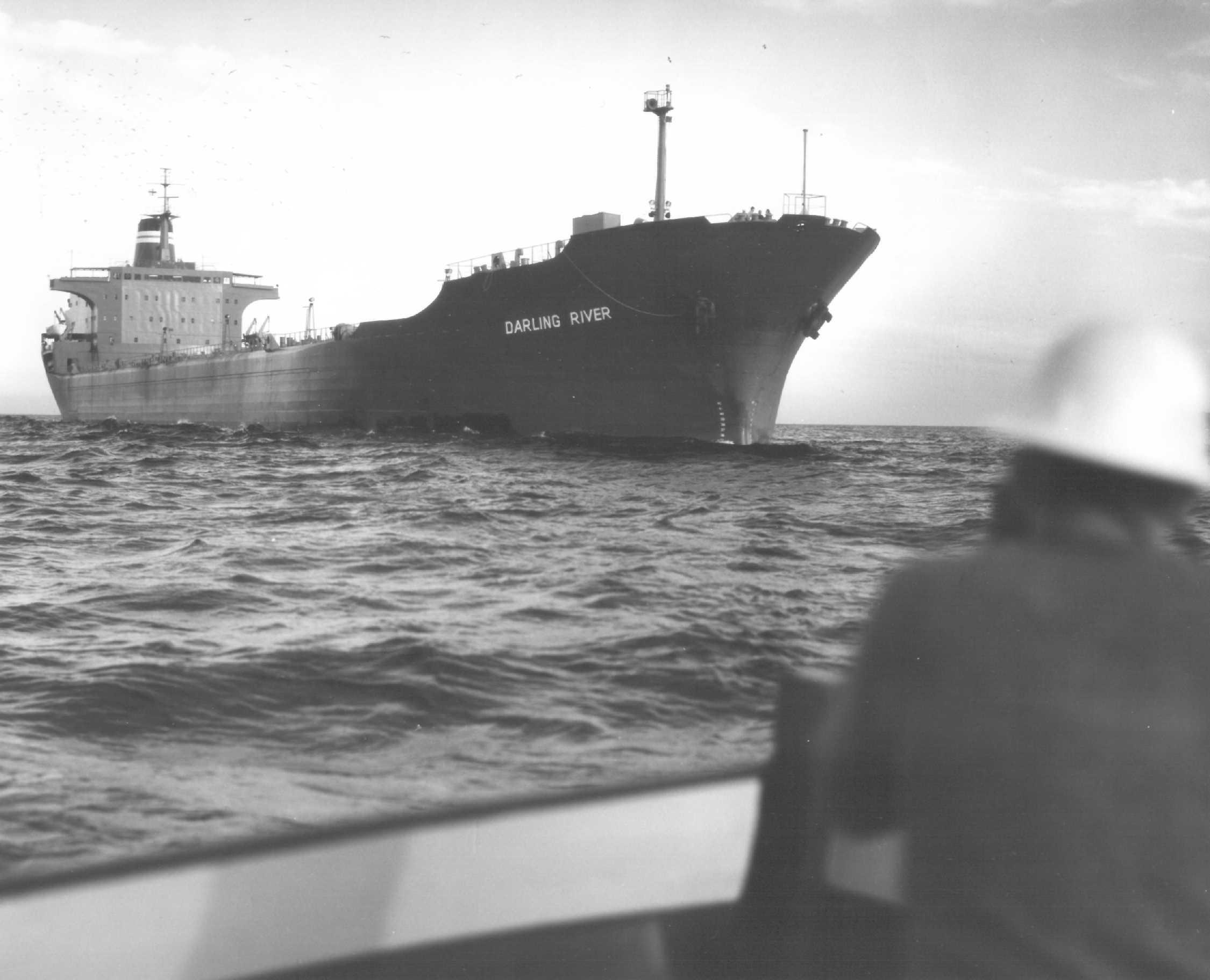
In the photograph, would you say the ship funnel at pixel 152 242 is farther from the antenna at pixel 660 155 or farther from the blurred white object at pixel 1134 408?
the blurred white object at pixel 1134 408

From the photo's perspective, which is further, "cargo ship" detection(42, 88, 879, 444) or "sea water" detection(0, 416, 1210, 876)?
"cargo ship" detection(42, 88, 879, 444)

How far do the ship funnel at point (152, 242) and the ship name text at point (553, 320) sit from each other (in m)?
24.7

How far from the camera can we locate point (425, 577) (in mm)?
7355

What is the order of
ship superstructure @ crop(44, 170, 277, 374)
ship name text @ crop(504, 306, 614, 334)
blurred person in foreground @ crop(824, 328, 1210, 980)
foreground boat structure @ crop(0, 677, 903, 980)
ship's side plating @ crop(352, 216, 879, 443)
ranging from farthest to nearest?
ship superstructure @ crop(44, 170, 277, 374), ship name text @ crop(504, 306, 614, 334), ship's side plating @ crop(352, 216, 879, 443), foreground boat structure @ crop(0, 677, 903, 980), blurred person in foreground @ crop(824, 328, 1210, 980)

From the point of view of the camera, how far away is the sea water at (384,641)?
372cm

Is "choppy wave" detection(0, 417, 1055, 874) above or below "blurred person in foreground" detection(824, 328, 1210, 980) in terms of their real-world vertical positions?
below

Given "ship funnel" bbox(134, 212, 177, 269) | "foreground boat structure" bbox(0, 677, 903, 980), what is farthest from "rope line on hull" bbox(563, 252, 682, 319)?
"ship funnel" bbox(134, 212, 177, 269)

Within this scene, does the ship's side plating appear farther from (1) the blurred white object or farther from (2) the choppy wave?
(1) the blurred white object

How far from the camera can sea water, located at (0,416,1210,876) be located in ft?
12.2

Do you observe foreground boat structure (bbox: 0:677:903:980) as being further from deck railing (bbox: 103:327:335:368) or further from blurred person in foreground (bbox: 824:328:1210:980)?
deck railing (bbox: 103:327:335:368)

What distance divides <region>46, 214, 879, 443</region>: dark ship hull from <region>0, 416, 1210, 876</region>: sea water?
25.4ft

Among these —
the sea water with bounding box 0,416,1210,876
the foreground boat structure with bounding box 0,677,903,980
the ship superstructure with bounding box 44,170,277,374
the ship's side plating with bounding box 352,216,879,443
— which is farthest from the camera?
the ship superstructure with bounding box 44,170,277,374

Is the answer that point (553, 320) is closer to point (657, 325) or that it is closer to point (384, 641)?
point (657, 325)

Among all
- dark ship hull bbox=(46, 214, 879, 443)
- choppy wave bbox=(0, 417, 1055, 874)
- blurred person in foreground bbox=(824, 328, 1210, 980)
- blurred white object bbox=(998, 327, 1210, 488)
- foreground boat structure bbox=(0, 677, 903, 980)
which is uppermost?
dark ship hull bbox=(46, 214, 879, 443)
